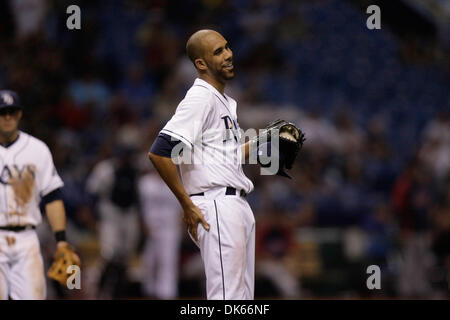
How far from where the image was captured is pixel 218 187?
4.55 m

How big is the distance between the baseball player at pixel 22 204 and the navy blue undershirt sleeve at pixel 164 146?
143 centimetres

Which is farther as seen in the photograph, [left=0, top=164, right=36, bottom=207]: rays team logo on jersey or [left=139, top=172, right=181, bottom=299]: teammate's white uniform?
[left=139, top=172, right=181, bottom=299]: teammate's white uniform

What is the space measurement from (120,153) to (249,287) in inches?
235

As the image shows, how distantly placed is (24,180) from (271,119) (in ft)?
24.7

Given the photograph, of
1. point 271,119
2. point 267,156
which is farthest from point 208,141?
point 271,119

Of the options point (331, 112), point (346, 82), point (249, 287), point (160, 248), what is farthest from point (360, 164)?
point (249, 287)

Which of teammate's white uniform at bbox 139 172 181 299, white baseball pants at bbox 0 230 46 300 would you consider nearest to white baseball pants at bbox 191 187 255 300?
white baseball pants at bbox 0 230 46 300

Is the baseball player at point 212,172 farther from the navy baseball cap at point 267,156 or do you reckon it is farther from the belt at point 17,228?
the belt at point 17,228

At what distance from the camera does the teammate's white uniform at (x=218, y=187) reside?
443 cm

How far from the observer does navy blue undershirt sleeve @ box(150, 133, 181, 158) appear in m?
4.40

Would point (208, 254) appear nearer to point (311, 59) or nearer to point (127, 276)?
point (127, 276)

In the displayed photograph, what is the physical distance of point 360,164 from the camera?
12.5m

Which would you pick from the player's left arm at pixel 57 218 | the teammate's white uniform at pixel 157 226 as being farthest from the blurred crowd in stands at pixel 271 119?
the player's left arm at pixel 57 218

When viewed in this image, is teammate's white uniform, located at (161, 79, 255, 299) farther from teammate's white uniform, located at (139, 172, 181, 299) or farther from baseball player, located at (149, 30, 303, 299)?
teammate's white uniform, located at (139, 172, 181, 299)
